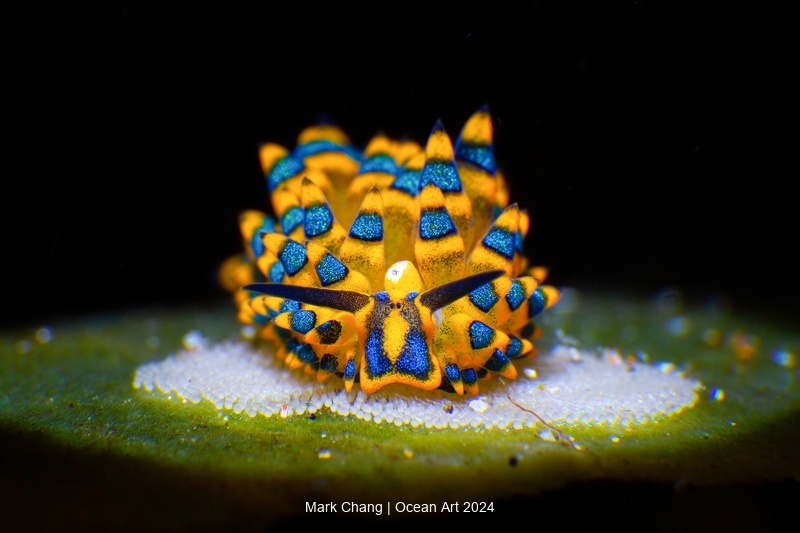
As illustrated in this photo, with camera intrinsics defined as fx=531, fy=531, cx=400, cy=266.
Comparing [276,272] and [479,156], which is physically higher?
[479,156]

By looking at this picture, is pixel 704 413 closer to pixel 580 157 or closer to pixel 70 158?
pixel 580 157

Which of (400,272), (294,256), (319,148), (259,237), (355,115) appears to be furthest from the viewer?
(355,115)

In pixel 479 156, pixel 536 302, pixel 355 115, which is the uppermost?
pixel 355 115

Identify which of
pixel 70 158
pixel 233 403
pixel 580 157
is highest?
pixel 580 157

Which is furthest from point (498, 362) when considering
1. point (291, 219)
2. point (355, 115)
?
point (355, 115)

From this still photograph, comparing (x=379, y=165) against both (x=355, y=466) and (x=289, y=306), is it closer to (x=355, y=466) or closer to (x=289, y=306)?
(x=289, y=306)

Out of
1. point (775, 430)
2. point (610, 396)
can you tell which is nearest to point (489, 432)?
point (610, 396)
